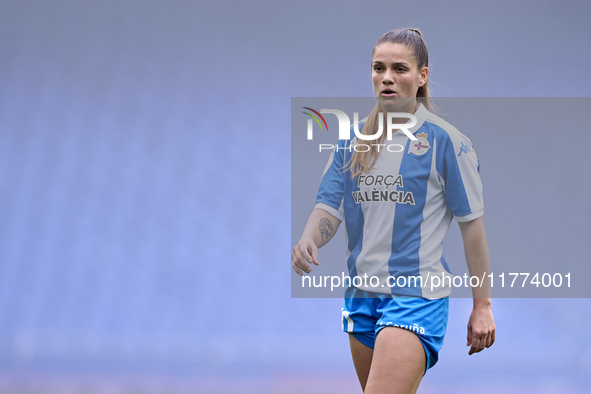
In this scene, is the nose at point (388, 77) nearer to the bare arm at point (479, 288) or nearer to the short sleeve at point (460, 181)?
the short sleeve at point (460, 181)

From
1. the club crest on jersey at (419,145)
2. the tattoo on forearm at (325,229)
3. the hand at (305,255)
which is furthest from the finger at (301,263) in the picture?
the club crest on jersey at (419,145)

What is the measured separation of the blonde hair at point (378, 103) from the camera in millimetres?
1439

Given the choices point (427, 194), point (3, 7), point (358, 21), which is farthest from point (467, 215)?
point (3, 7)

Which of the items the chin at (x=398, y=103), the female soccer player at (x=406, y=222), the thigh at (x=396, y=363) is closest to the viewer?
the thigh at (x=396, y=363)

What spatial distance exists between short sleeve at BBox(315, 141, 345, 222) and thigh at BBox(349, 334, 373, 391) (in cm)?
28

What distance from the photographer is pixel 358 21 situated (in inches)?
155

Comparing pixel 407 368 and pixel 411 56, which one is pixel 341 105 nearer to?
pixel 411 56

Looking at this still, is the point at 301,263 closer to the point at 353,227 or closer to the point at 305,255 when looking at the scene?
the point at 305,255

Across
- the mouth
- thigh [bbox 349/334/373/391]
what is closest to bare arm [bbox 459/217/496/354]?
thigh [bbox 349/334/373/391]

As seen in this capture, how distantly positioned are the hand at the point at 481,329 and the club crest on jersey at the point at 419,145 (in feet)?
1.16

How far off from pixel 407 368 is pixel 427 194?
365 mm

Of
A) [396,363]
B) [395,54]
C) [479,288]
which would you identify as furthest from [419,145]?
[396,363]

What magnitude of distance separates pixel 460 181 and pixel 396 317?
319 mm

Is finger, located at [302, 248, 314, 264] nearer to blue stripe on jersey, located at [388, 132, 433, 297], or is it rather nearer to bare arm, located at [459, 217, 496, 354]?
blue stripe on jersey, located at [388, 132, 433, 297]
